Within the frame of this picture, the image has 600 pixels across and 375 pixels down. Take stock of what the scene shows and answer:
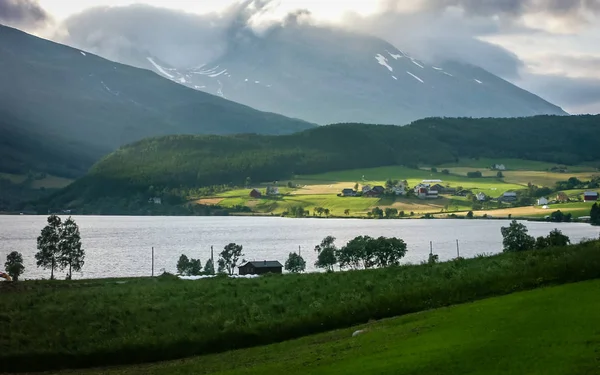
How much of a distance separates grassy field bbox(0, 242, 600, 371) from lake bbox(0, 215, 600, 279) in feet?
184

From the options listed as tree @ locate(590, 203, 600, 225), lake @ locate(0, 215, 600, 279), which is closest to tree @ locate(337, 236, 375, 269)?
lake @ locate(0, 215, 600, 279)

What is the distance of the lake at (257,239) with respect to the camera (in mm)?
112625

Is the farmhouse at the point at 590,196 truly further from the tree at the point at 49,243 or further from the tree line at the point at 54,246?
the tree at the point at 49,243

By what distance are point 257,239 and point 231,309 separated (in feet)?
369

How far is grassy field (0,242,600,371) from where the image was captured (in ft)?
113

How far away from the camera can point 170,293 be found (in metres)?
42.8

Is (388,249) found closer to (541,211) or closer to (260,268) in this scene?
(260,268)

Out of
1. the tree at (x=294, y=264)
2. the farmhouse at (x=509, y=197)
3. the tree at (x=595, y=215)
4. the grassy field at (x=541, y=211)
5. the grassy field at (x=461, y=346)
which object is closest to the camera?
the grassy field at (x=461, y=346)

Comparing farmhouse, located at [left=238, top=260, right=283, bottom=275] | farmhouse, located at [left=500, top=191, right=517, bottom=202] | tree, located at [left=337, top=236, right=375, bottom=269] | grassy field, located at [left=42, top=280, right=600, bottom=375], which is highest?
farmhouse, located at [left=500, top=191, right=517, bottom=202]

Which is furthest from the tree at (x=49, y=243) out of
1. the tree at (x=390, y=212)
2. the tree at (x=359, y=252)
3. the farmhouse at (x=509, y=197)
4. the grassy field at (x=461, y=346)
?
the farmhouse at (x=509, y=197)

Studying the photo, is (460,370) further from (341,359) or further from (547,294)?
(547,294)

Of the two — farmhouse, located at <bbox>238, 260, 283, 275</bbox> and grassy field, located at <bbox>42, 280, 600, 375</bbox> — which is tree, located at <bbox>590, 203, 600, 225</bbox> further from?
grassy field, located at <bbox>42, 280, 600, 375</bbox>

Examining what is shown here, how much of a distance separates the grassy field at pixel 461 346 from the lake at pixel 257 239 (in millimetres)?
68651

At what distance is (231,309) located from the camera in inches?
1531
